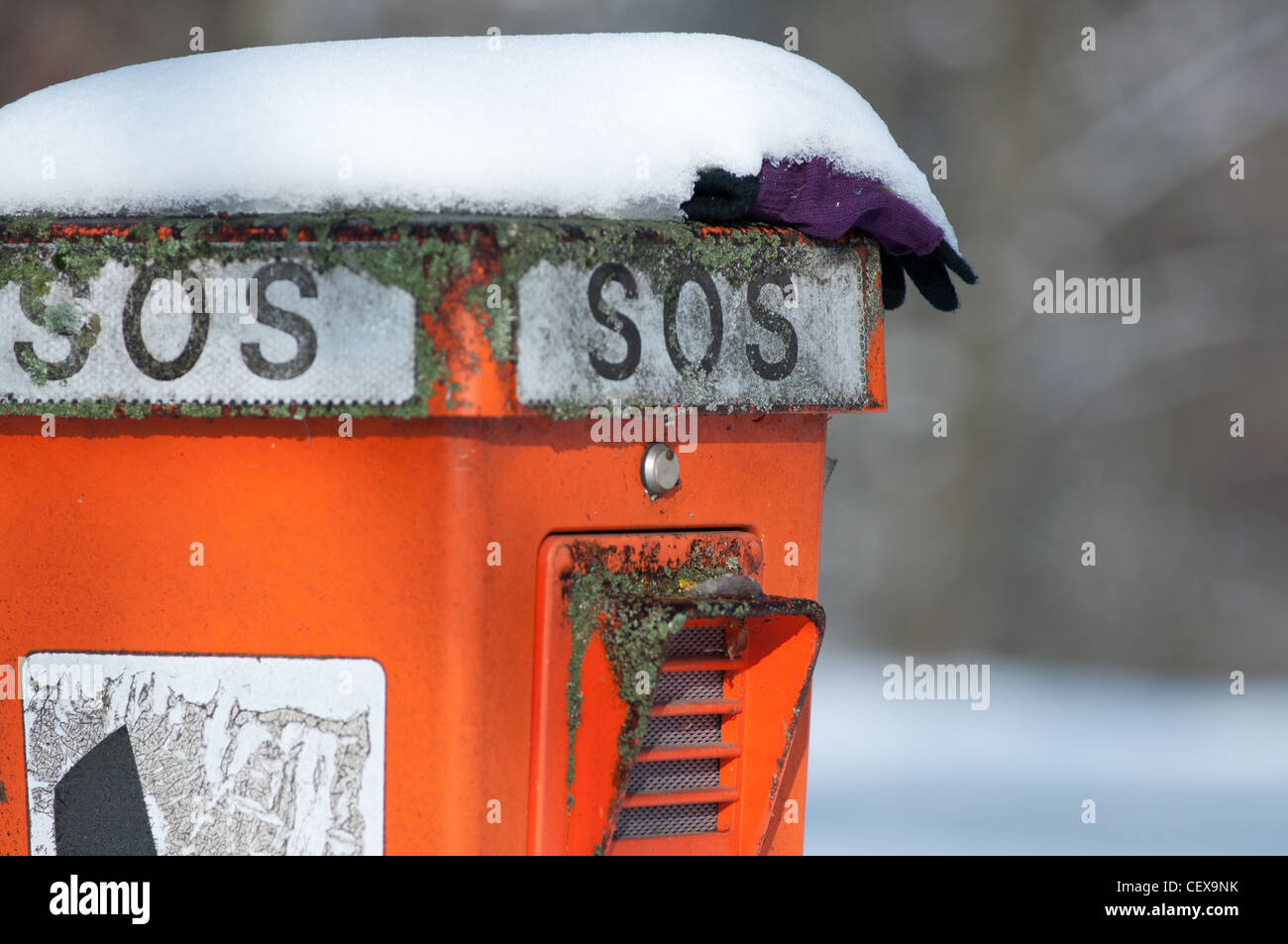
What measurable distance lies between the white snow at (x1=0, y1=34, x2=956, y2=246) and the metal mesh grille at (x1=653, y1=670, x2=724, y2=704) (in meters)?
0.58

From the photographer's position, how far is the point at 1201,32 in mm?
6195

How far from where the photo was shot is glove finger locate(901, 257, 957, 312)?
2.17 m

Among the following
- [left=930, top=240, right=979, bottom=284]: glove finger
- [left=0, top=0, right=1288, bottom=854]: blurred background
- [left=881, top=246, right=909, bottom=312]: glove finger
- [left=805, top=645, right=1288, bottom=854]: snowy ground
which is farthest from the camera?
[left=0, top=0, right=1288, bottom=854]: blurred background

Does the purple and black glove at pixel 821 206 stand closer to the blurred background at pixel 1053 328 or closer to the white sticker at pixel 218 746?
the white sticker at pixel 218 746

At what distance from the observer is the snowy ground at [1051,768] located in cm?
339

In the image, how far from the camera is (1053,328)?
247 inches

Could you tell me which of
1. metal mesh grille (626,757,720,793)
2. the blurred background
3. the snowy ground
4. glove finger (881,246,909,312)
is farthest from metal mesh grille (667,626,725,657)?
the blurred background

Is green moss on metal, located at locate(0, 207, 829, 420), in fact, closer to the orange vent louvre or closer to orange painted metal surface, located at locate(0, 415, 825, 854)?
orange painted metal surface, located at locate(0, 415, 825, 854)

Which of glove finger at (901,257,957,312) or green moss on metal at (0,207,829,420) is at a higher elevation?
glove finger at (901,257,957,312)

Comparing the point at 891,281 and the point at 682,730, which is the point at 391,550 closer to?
the point at 682,730

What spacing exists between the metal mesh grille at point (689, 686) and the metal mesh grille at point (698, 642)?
3 centimetres

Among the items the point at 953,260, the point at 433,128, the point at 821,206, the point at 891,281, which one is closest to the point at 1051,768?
the point at 891,281

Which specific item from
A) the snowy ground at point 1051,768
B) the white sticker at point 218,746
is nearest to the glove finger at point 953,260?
the white sticker at point 218,746
